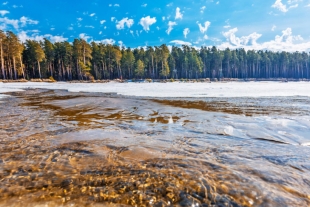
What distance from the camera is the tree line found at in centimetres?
4531

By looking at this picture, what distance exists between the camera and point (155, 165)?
2.64 m

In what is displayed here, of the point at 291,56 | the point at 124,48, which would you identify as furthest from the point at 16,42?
the point at 291,56

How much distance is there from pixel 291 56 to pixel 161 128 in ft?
334

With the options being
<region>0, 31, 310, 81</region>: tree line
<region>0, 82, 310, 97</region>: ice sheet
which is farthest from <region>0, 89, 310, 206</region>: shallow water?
<region>0, 31, 310, 81</region>: tree line

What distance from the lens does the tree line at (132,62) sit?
45312mm

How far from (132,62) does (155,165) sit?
188 ft

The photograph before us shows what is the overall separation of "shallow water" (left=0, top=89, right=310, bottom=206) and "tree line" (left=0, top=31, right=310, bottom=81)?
45.9 metres

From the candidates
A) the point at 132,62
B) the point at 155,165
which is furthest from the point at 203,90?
the point at 132,62

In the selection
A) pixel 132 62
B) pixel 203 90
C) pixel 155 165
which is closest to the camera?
pixel 155 165

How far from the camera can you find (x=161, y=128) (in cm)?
462

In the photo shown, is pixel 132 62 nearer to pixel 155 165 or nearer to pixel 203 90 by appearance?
pixel 203 90

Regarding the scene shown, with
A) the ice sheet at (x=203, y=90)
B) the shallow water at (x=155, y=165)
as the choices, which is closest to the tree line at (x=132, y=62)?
the ice sheet at (x=203, y=90)

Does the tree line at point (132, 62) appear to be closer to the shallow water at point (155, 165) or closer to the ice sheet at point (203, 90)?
the ice sheet at point (203, 90)

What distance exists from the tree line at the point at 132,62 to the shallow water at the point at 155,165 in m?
45.9
